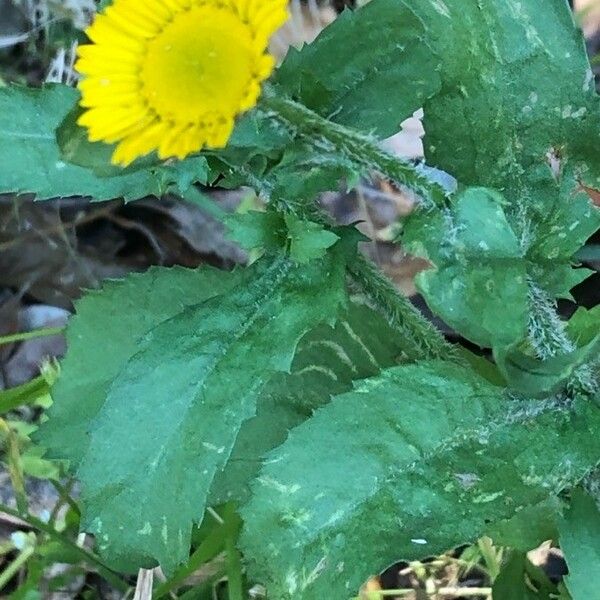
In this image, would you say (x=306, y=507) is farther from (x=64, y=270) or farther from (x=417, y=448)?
(x=64, y=270)

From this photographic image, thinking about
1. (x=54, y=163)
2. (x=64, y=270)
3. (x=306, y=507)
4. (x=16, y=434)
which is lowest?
(x=16, y=434)

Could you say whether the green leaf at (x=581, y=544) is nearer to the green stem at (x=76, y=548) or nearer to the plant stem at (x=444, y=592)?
the plant stem at (x=444, y=592)

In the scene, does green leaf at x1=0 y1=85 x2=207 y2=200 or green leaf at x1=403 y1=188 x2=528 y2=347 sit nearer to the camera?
green leaf at x1=403 y1=188 x2=528 y2=347

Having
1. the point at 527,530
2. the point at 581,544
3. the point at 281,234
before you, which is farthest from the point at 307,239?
the point at 527,530

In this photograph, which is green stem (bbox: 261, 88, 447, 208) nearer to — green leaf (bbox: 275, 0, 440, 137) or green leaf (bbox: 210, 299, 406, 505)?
green leaf (bbox: 275, 0, 440, 137)

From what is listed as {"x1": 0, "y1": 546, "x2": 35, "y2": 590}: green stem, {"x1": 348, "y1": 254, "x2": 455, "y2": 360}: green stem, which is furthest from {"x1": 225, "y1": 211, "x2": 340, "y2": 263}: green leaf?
{"x1": 0, "y1": 546, "x2": 35, "y2": 590}: green stem

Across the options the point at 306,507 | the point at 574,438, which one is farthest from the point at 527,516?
the point at 306,507

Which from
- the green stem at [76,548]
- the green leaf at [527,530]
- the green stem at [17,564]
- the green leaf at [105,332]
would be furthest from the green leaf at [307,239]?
the green stem at [17,564]
